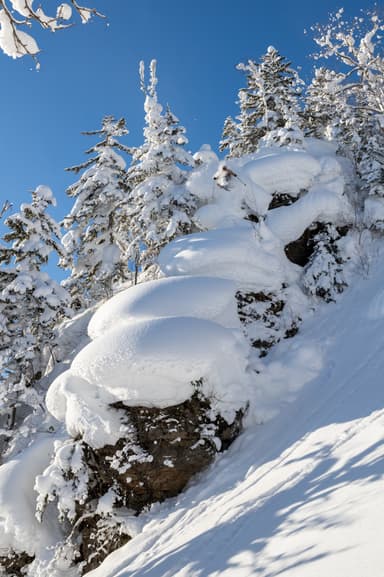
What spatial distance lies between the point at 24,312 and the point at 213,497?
12.8 meters

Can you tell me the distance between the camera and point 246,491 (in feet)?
19.4

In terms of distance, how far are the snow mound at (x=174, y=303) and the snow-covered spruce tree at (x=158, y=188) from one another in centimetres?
597

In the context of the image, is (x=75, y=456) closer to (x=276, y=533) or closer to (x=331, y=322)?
(x=276, y=533)

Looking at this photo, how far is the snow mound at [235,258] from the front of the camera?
481 inches

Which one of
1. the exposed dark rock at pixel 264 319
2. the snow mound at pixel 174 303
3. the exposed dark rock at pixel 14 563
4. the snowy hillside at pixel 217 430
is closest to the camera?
the snowy hillside at pixel 217 430

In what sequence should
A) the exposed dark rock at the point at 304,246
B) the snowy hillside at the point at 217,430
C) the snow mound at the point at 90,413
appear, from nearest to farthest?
the snowy hillside at the point at 217,430
the snow mound at the point at 90,413
the exposed dark rock at the point at 304,246

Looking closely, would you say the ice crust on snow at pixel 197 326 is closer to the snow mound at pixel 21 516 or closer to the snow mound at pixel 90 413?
the snow mound at pixel 90 413

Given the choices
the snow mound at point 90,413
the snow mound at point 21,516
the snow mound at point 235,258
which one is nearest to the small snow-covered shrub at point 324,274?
the snow mound at point 235,258

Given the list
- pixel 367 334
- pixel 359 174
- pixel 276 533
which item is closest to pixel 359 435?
pixel 276 533

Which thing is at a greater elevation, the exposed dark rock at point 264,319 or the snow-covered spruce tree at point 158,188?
the snow-covered spruce tree at point 158,188

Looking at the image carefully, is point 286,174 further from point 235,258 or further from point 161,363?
point 161,363

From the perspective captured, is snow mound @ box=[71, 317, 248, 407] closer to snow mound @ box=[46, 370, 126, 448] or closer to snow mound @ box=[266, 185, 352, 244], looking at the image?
snow mound @ box=[46, 370, 126, 448]

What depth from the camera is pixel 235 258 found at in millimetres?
12273

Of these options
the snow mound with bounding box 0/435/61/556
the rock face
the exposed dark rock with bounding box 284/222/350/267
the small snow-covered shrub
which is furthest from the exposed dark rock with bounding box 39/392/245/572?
the exposed dark rock with bounding box 284/222/350/267
